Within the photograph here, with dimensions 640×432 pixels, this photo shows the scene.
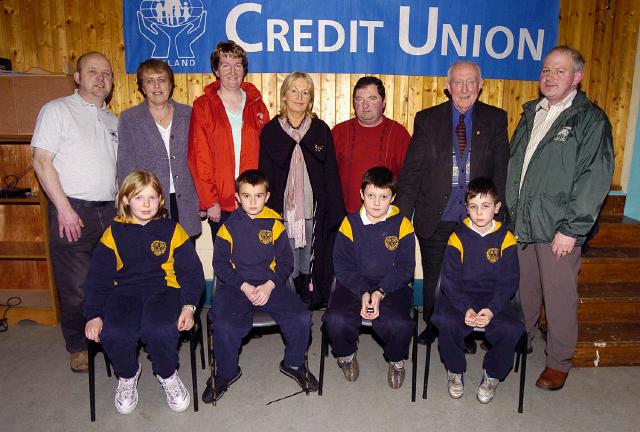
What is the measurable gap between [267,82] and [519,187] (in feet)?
7.04

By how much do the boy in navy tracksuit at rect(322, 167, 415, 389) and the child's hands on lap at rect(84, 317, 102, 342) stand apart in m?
1.22

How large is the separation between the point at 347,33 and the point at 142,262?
2.38 m

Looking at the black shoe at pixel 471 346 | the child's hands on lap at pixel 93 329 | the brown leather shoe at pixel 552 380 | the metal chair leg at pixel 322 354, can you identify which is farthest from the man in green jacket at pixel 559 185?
the child's hands on lap at pixel 93 329

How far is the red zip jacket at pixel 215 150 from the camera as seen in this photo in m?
2.95

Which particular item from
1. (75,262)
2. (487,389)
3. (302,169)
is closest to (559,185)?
(487,389)

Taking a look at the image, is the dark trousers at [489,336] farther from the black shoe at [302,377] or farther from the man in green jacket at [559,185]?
the black shoe at [302,377]

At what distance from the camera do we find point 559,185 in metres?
2.59

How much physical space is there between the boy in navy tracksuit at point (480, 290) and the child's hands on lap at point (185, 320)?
4.42 ft

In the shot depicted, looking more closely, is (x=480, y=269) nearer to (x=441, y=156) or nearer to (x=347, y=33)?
(x=441, y=156)

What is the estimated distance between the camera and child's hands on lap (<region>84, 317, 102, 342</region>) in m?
2.39

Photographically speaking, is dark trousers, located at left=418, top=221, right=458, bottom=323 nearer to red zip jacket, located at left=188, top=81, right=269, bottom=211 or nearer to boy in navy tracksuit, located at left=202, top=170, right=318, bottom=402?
boy in navy tracksuit, located at left=202, top=170, right=318, bottom=402

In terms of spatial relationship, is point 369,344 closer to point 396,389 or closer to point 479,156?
point 396,389

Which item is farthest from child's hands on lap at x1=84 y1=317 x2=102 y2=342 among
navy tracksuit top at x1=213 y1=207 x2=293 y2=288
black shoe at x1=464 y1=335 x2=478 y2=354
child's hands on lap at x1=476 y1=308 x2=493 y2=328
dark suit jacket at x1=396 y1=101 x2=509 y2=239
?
black shoe at x1=464 y1=335 x2=478 y2=354

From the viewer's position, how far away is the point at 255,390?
2711 millimetres
